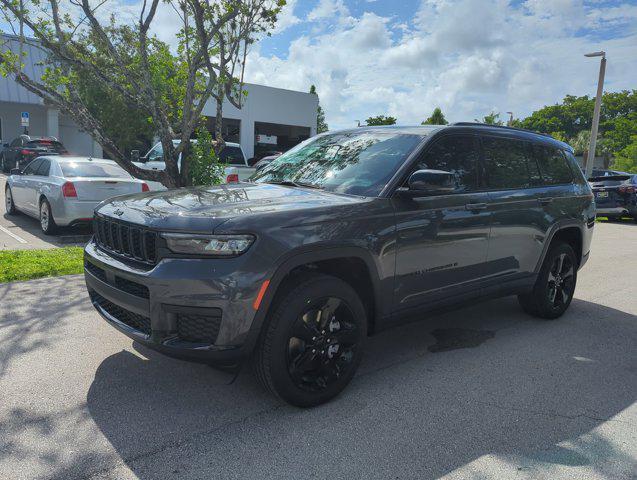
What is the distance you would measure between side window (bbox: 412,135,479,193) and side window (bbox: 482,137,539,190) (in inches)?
7.0

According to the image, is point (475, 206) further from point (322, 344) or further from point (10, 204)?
point (10, 204)

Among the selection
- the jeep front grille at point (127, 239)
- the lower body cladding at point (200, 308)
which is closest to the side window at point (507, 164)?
the lower body cladding at point (200, 308)

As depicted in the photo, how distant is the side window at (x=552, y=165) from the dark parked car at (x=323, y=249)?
0.18 m

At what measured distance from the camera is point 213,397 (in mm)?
3492

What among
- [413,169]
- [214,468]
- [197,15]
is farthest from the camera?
[197,15]

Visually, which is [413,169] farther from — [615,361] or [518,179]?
[615,361]

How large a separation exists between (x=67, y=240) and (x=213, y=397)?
21.5 feet

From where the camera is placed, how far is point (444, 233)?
3.99 meters

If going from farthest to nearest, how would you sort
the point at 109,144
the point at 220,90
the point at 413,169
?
1. the point at 220,90
2. the point at 109,144
3. the point at 413,169

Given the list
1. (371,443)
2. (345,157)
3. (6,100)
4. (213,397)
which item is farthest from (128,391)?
(6,100)

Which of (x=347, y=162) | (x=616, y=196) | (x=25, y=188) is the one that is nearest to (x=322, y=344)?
(x=347, y=162)

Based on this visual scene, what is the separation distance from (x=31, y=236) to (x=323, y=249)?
771 cm

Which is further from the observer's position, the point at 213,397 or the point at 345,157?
the point at 345,157

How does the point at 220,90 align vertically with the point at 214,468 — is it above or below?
above
